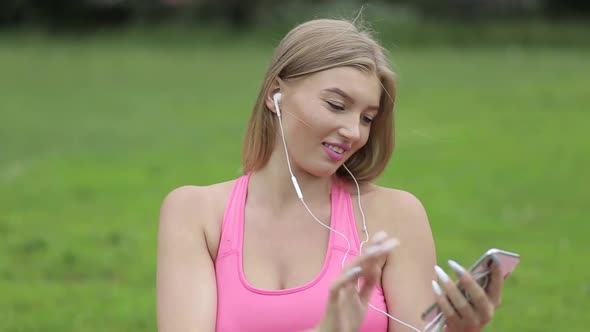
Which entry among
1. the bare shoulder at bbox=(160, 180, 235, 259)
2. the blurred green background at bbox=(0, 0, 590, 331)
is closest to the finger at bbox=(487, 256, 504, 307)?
the bare shoulder at bbox=(160, 180, 235, 259)

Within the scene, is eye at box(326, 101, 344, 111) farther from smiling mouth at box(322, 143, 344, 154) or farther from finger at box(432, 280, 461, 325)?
finger at box(432, 280, 461, 325)

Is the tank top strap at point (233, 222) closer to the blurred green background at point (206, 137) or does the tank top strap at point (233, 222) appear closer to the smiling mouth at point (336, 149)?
the smiling mouth at point (336, 149)

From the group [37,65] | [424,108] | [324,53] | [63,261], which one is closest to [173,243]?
[324,53]

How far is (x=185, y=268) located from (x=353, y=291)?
0.73 m

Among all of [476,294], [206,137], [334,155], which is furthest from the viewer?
[206,137]

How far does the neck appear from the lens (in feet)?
11.6

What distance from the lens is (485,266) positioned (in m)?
2.74

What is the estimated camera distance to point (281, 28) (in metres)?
27.2

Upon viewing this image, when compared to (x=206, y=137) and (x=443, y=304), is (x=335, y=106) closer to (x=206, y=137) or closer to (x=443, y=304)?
(x=443, y=304)

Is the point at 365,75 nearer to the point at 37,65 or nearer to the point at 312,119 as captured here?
the point at 312,119

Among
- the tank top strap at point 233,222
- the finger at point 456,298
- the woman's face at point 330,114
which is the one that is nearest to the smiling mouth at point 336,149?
the woman's face at point 330,114

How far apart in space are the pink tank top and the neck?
0.25ft

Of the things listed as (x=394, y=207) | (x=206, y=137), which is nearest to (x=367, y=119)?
(x=394, y=207)

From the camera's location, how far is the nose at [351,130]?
3309 mm
